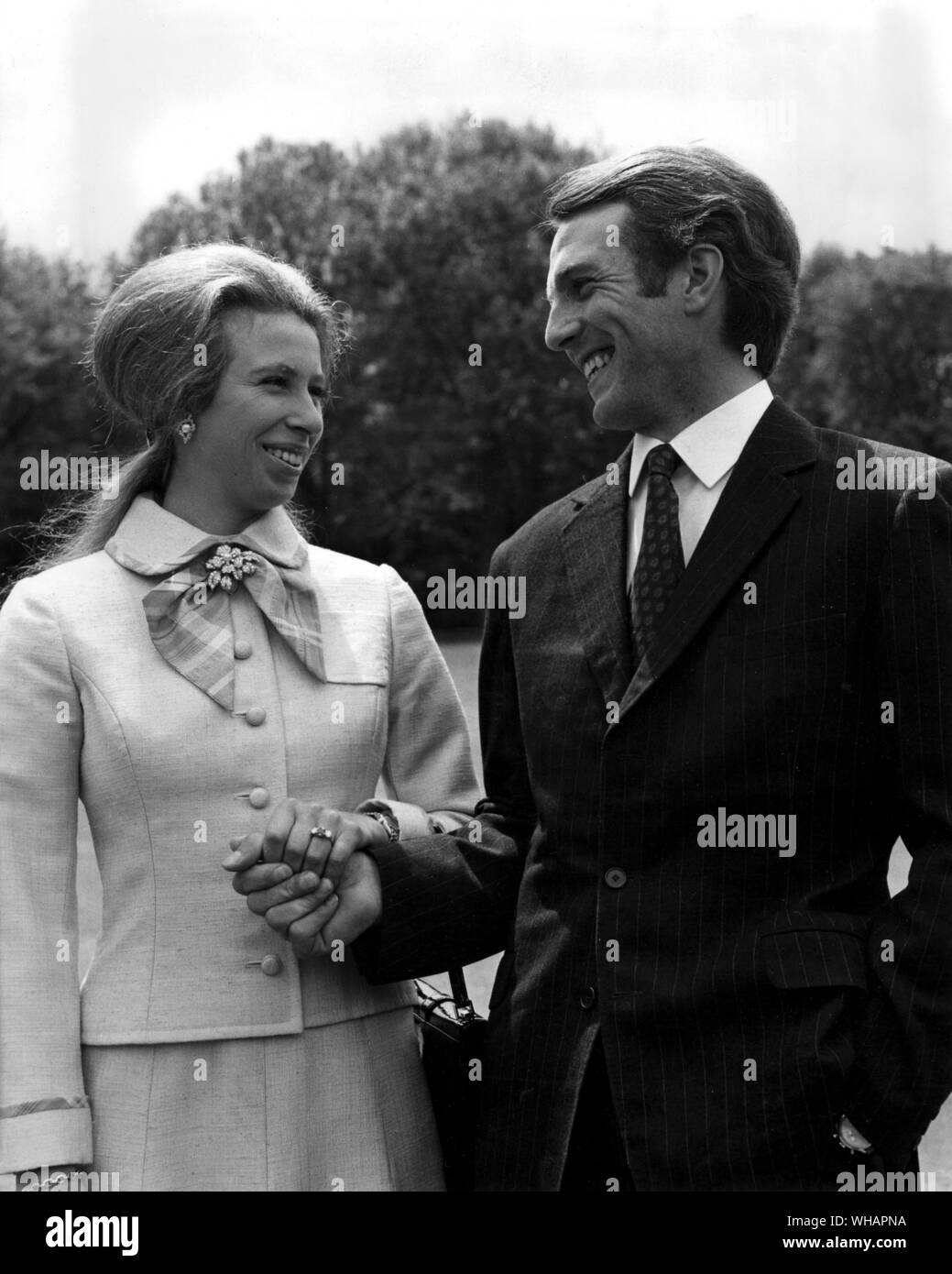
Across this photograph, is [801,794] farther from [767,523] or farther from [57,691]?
[57,691]

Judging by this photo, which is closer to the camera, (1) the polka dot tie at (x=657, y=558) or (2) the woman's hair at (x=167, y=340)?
(1) the polka dot tie at (x=657, y=558)

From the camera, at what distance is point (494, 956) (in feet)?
21.4

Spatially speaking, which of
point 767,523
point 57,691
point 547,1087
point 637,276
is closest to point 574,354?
point 637,276

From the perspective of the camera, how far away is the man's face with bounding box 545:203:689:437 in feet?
9.61

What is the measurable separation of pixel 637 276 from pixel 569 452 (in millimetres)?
19427

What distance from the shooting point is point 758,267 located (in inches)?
117

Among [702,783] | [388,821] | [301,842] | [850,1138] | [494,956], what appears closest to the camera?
[850,1138]

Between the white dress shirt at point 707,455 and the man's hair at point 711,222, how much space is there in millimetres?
139

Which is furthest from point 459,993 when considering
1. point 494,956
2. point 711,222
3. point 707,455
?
point 494,956

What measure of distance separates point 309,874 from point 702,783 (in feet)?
2.36

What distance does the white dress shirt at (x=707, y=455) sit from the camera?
2871 mm

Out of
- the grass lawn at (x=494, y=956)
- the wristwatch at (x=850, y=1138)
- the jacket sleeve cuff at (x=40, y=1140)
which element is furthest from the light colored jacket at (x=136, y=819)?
the wristwatch at (x=850, y=1138)

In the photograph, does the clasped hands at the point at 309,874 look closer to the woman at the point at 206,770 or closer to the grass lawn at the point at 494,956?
the woman at the point at 206,770

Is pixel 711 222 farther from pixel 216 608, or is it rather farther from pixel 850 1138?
pixel 850 1138
